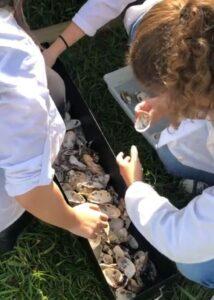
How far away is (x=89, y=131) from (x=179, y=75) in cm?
65

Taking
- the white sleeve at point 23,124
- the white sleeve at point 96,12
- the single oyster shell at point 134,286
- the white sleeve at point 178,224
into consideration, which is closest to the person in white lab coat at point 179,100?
the white sleeve at point 178,224

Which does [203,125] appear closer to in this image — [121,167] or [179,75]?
[121,167]

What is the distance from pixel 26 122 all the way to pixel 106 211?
59 centimetres

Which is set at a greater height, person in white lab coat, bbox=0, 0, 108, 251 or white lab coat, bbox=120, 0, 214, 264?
person in white lab coat, bbox=0, 0, 108, 251

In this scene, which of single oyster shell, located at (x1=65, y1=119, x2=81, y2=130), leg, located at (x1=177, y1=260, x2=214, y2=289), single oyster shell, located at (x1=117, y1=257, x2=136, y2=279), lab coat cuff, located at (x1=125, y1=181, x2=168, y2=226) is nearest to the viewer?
lab coat cuff, located at (x1=125, y1=181, x2=168, y2=226)

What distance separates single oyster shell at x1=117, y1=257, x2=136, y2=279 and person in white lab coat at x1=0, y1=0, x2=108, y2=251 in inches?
12.8

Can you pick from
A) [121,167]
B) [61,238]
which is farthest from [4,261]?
[121,167]

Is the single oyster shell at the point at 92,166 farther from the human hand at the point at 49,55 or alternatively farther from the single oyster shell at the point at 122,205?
the human hand at the point at 49,55

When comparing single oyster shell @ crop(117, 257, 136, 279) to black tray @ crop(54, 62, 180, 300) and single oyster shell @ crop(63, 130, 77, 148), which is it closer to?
black tray @ crop(54, 62, 180, 300)

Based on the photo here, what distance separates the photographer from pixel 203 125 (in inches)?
54.2

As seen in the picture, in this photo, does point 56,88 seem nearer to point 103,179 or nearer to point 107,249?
point 103,179

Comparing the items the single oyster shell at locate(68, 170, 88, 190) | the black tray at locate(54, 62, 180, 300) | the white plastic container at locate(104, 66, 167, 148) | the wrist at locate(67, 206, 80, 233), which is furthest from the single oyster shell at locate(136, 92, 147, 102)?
the wrist at locate(67, 206, 80, 233)

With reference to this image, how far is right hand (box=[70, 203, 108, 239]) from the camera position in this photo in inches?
51.0

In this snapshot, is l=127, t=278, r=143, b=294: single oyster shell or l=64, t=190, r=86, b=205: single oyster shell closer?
l=127, t=278, r=143, b=294: single oyster shell
